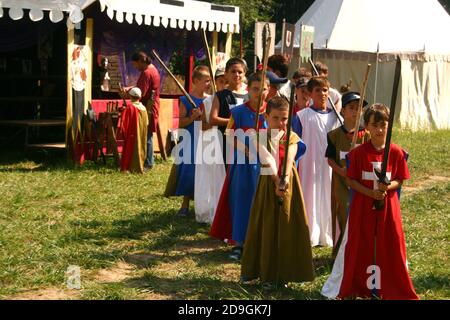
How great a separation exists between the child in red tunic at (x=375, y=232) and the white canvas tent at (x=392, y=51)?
13378 mm

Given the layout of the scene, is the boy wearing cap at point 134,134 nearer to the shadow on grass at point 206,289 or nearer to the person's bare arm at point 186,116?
the person's bare arm at point 186,116

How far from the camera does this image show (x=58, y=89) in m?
15.1

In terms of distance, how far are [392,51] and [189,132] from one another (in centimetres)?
1223

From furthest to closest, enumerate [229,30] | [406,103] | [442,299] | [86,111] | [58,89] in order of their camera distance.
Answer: [406,103] < [58,89] < [229,30] < [86,111] < [442,299]

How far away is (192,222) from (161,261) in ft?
4.89

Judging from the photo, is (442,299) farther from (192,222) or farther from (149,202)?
(149,202)

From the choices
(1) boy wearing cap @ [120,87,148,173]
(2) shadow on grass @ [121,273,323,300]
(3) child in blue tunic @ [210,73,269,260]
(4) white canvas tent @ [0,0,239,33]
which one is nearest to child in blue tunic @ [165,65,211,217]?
(4) white canvas tent @ [0,0,239,33]

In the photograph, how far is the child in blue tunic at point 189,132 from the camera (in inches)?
303

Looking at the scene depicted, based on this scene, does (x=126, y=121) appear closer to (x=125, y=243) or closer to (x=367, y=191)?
(x=125, y=243)

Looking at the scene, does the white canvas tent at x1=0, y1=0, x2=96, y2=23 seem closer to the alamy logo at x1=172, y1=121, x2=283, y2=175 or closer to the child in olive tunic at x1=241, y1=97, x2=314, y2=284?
the alamy logo at x1=172, y1=121, x2=283, y2=175

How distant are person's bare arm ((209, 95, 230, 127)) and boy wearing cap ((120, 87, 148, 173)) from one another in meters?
4.04

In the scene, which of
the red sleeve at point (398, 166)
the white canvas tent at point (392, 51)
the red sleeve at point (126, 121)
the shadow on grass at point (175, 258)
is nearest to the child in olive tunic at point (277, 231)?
the shadow on grass at point (175, 258)

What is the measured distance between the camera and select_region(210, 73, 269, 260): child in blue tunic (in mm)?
5864

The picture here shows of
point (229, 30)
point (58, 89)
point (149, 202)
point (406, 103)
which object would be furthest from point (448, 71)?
point (149, 202)
